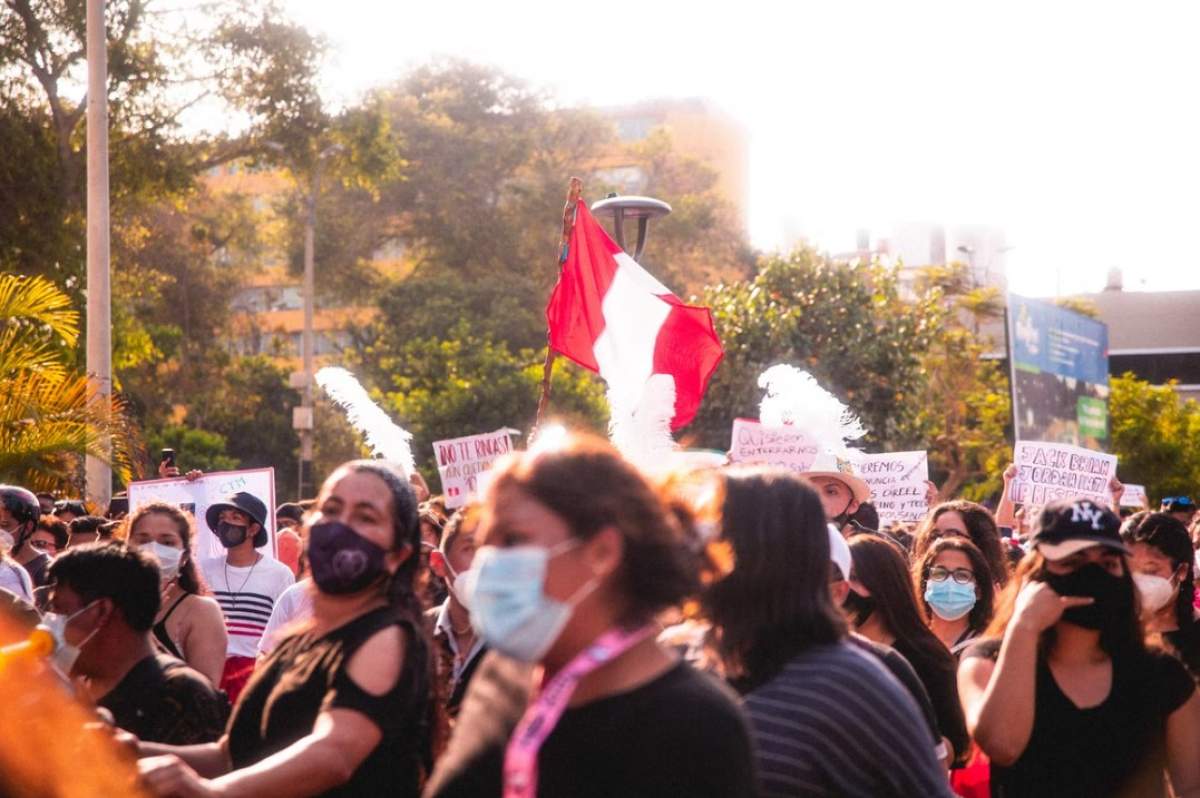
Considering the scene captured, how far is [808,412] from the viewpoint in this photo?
9.82 meters

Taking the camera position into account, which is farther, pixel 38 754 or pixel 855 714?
pixel 38 754

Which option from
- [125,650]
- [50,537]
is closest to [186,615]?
[125,650]

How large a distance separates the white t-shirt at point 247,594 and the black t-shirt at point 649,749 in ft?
18.1

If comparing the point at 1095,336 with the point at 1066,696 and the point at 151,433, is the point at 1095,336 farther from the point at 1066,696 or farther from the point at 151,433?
the point at 1066,696

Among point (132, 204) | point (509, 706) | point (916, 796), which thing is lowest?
point (916, 796)

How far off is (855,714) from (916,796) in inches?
8.1

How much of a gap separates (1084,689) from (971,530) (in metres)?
2.92

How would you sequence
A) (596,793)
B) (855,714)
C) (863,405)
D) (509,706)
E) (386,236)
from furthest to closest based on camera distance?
(386,236) → (863,405) → (855,714) → (509,706) → (596,793)

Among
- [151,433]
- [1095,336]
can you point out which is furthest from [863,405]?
[151,433]

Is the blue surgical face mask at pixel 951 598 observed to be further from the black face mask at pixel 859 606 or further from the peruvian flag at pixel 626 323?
the peruvian flag at pixel 626 323

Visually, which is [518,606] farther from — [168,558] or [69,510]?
[69,510]

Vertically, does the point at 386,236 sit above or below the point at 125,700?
above

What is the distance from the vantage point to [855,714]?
317 centimetres

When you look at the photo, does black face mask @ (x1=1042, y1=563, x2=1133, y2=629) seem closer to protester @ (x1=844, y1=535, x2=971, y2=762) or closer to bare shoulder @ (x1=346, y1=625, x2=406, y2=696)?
protester @ (x1=844, y1=535, x2=971, y2=762)
